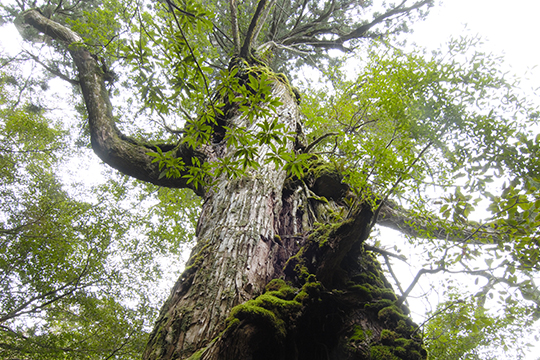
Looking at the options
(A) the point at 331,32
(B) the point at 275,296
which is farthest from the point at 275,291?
(A) the point at 331,32

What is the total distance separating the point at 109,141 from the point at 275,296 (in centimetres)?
275

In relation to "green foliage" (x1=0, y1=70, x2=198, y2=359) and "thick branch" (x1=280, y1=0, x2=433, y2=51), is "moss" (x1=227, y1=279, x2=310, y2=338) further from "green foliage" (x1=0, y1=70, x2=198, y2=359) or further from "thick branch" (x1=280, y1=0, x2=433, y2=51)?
"thick branch" (x1=280, y1=0, x2=433, y2=51)

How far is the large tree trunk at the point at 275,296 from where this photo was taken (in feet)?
4.52

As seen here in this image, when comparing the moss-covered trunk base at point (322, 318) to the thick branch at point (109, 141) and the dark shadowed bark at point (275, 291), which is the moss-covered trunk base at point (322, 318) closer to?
the dark shadowed bark at point (275, 291)

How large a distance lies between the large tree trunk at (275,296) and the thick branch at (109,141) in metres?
1.18

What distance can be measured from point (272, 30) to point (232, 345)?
855cm

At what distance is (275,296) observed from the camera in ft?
5.02

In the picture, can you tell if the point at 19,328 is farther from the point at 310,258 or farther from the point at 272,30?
the point at 272,30

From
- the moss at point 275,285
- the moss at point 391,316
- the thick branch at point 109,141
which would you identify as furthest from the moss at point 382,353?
the thick branch at point 109,141

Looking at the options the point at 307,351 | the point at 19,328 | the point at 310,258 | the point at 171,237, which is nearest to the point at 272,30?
the point at 171,237

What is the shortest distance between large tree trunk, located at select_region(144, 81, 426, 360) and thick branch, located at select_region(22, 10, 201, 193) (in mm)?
1177

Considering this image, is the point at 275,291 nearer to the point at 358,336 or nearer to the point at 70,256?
the point at 358,336

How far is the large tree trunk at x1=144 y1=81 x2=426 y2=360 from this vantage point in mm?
1378

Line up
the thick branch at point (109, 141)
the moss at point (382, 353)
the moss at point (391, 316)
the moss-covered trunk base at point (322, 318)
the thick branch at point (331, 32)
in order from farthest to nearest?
the thick branch at point (331, 32), the thick branch at point (109, 141), the moss at point (391, 316), the moss at point (382, 353), the moss-covered trunk base at point (322, 318)
